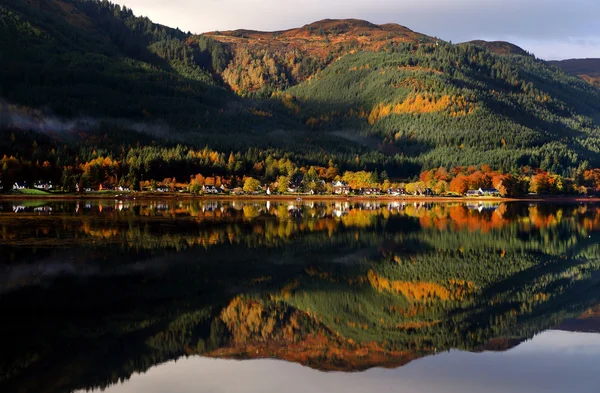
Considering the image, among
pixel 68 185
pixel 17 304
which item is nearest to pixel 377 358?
pixel 17 304

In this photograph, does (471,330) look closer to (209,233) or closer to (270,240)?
(270,240)

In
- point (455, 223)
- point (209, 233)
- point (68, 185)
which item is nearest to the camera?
point (209, 233)

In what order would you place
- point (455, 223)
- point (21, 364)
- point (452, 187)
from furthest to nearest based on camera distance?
point (452, 187) < point (455, 223) < point (21, 364)

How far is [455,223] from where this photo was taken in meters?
69.2

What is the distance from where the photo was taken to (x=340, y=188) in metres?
188

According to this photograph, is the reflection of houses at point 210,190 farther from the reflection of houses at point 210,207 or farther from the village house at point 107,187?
the reflection of houses at point 210,207

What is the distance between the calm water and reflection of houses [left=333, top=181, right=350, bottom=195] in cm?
13864

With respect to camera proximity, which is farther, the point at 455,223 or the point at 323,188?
the point at 323,188

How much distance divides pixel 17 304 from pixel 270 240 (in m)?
24.8

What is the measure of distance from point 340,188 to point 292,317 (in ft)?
536

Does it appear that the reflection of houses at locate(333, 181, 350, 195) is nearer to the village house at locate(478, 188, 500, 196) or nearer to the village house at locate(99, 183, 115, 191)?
the village house at locate(478, 188, 500, 196)

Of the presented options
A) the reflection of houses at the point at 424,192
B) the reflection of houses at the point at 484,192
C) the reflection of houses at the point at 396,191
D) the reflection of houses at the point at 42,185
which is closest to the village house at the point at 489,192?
the reflection of houses at the point at 484,192

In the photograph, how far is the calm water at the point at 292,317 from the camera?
1884cm

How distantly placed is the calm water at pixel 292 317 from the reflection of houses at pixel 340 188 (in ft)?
455
